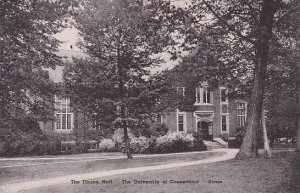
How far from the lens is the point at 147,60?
22.4 meters

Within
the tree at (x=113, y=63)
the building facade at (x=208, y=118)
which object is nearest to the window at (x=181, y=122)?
the building facade at (x=208, y=118)

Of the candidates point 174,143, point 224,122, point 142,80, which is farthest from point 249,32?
point 224,122

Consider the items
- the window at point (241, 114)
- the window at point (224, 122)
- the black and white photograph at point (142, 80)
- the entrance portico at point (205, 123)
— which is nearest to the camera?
the black and white photograph at point (142, 80)

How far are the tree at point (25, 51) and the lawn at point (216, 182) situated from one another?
16.2 ft

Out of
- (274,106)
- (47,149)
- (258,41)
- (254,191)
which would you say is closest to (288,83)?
(274,106)

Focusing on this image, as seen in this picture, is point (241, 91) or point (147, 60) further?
point (241, 91)

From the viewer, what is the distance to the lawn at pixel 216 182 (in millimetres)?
11695

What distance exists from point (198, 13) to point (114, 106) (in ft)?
20.1

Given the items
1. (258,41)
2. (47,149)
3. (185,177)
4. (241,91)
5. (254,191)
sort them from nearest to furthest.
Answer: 1. (254,191)
2. (185,177)
3. (258,41)
4. (241,91)
5. (47,149)

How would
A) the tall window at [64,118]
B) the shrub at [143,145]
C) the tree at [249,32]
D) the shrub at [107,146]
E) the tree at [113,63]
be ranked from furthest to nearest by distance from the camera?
the tall window at [64,118] → the shrub at [107,146] → the shrub at [143,145] → the tree at [113,63] → the tree at [249,32]

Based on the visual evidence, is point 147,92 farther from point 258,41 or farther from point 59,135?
point 59,135

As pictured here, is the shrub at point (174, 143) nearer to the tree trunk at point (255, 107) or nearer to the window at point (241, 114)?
the tree trunk at point (255, 107)

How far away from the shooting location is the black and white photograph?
46.6 feet

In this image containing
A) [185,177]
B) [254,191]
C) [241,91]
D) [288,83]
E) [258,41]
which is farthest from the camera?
[241,91]
